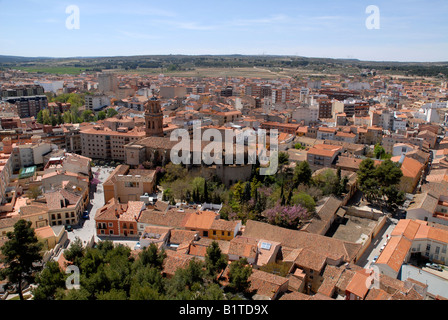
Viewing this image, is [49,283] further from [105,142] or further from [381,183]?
[105,142]

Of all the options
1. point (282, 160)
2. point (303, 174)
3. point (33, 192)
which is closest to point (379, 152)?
point (282, 160)

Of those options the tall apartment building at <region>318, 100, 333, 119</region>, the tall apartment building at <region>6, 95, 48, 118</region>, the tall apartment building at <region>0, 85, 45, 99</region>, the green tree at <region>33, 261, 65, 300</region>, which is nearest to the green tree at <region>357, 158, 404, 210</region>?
the green tree at <region>33, 261, 65, 300</region>

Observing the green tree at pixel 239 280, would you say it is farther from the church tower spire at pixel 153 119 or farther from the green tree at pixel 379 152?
the green tree at pixel 379 152

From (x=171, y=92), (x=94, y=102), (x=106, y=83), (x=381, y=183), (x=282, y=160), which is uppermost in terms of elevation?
(x=106, y=83)

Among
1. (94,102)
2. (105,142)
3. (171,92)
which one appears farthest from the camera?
(171,92)

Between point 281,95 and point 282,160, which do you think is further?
point 281,95

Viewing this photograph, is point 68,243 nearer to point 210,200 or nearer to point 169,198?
point 169,198

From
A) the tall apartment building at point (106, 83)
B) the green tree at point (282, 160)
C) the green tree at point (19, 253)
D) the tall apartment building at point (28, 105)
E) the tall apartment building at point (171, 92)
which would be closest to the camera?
the green tree at point (19, 253)

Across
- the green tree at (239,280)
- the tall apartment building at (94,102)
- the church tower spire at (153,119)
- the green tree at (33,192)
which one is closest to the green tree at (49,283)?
the green tree at (239,280)

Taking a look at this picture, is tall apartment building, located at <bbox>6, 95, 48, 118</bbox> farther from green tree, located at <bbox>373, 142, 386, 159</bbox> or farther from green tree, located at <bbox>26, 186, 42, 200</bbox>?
green tree, located at <bbox>373, 142, 386, 159</bbox>
